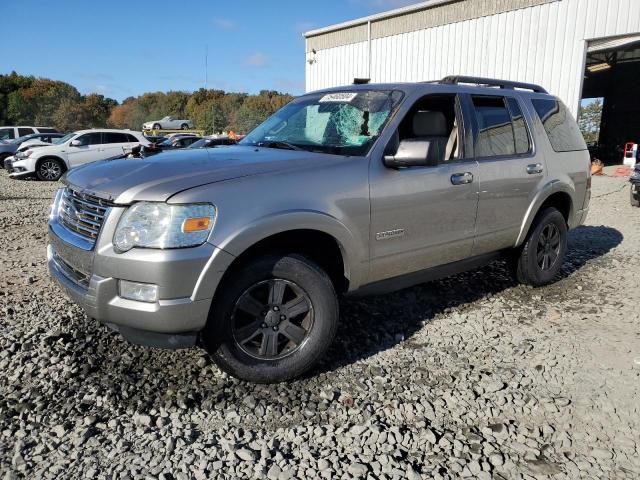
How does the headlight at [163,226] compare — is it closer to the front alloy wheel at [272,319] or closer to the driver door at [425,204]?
the front alloy wheel at [272,319]

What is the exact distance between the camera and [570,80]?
1527 centimetres

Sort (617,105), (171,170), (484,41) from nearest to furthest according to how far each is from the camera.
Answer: (171,170) < (484,41) < (617,105)

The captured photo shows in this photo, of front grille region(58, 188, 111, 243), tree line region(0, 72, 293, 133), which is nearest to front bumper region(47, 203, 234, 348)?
front grille region(58, 188, 111, 243)

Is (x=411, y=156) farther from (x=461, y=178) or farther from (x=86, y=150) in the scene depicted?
(x=86, y=150)

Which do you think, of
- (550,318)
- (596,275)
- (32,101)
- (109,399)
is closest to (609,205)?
(596,275)

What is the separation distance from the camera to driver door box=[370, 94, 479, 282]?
3250mm

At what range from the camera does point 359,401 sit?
284 centimetres

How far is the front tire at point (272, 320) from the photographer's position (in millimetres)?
2736

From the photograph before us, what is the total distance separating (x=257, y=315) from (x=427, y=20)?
60.3ft

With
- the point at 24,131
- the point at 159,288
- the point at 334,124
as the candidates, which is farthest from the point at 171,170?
the point at 24,131

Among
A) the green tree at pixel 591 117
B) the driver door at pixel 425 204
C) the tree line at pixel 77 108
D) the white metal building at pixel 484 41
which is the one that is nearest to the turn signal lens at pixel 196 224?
the driver door at pixel 425 204

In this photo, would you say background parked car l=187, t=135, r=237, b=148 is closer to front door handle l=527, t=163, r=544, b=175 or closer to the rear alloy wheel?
front door handle l=527, t=163, r=544, b=175

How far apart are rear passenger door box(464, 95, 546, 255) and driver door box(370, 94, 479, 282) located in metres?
0.15

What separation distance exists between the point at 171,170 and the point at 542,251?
12.2 ft
